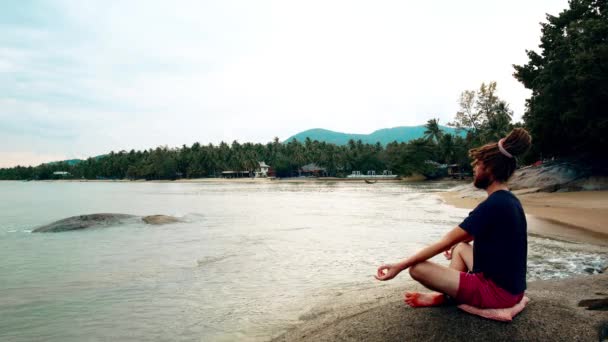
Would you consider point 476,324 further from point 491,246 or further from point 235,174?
point 235,174

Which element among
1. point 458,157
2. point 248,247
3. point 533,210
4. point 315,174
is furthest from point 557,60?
point 315,174

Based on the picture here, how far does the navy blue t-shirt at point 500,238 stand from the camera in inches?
147

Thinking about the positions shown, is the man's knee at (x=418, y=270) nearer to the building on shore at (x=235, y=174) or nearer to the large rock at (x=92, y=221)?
the large rock at (x=92, y=221)

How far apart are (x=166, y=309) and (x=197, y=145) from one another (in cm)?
16516

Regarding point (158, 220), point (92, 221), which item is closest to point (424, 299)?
point (158, 220)

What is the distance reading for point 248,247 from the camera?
14.4 m

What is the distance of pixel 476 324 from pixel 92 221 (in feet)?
69.2

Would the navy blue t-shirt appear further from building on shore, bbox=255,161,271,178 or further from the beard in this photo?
building on shore, bbox=255,161,271,178

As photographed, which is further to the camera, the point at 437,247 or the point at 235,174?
the point at 235,174

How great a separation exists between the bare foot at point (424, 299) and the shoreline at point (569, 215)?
10.9m

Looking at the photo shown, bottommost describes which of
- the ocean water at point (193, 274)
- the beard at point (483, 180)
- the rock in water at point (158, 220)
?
the ocean water at point (193, 274)

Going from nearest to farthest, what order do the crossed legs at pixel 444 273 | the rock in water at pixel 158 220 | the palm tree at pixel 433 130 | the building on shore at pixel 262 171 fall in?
the crossed legs at pixel 444 273 → the rock in water at pixel 158 220 → the palm tree at pixel 433 130 → the building on shore at pixel 262 171

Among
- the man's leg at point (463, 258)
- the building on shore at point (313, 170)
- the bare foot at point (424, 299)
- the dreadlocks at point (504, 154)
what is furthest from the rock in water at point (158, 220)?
the building on shore at point (313, 170)

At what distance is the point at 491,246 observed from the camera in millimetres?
3820
